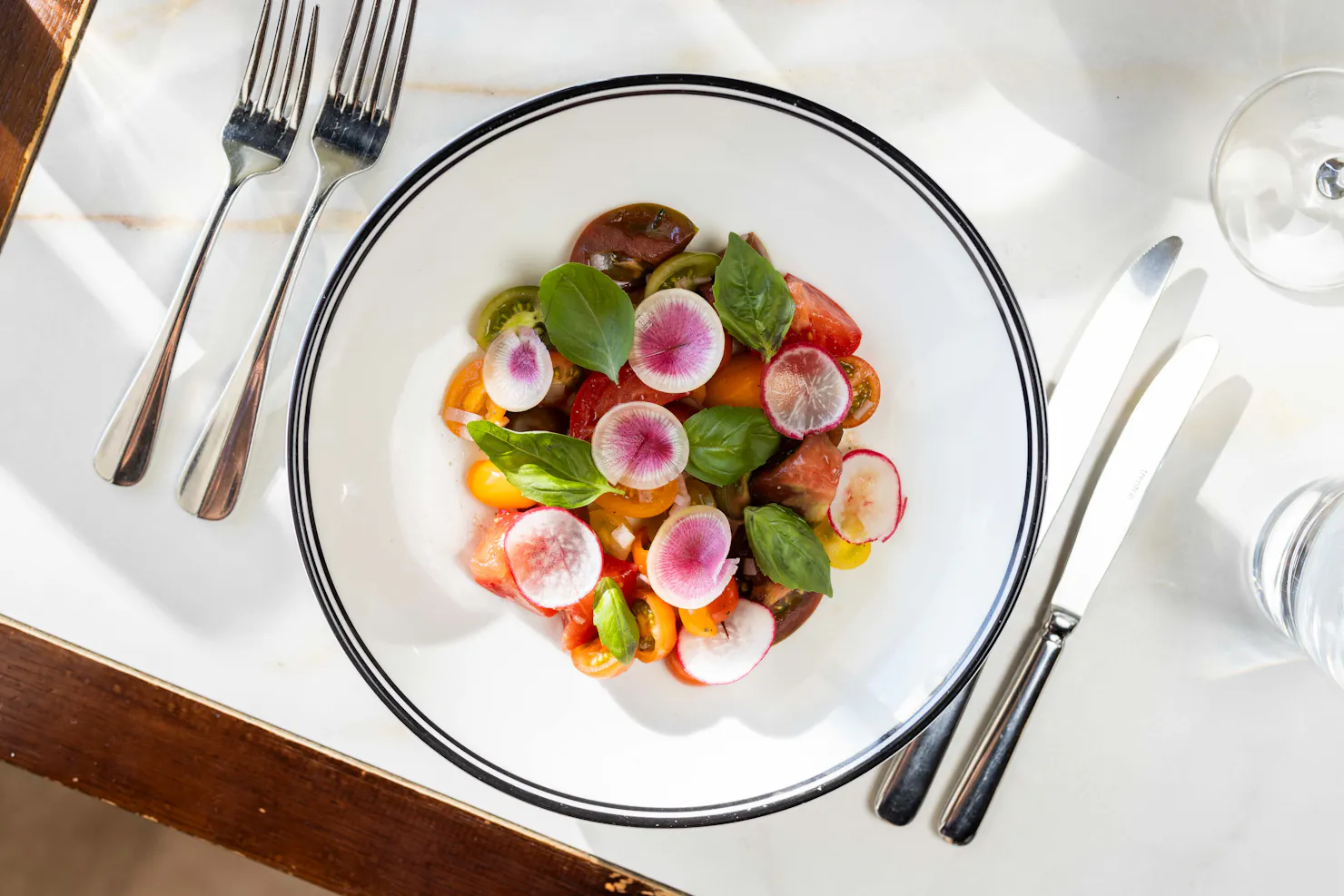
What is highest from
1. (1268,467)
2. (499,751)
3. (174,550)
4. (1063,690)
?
(1268,467)

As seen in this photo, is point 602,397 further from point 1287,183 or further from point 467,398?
point 1287,183

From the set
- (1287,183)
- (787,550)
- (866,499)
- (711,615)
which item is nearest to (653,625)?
(711,615)

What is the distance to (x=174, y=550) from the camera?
4.15 ft

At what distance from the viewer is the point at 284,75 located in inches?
47.7

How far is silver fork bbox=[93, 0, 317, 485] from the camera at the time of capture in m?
1.21

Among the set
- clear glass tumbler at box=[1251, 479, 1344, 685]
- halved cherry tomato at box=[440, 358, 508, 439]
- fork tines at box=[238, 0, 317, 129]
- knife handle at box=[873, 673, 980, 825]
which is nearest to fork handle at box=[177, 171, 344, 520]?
fork tines at box=[238, 0, 317, 129]

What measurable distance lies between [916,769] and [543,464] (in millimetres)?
689

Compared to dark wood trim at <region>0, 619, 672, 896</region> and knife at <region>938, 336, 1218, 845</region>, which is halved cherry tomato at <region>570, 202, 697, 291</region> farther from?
dark wood trim at <region>0, 619, 672, 896</region>

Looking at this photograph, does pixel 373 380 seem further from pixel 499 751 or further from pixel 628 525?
pixel 499 751

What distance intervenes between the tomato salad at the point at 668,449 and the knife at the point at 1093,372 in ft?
0.81

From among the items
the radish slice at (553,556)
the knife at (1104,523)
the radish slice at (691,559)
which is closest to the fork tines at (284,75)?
the radish slice at (553,556)

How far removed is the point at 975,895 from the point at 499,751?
741 mm

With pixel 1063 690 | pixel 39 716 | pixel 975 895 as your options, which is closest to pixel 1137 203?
pixel 1063 690

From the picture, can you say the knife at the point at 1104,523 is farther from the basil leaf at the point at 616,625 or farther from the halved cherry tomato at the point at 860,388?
the basil leaf at the point at 616,625
